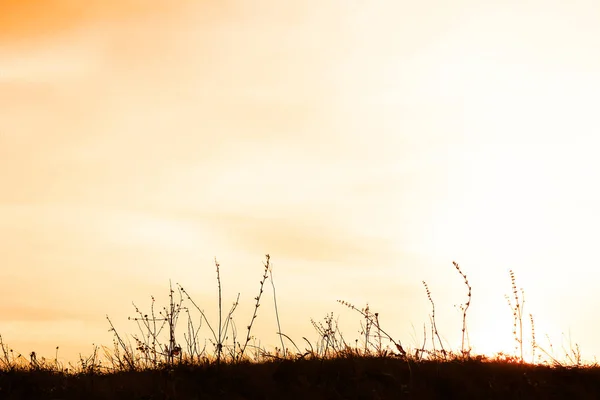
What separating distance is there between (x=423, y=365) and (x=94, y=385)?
12.5 feet

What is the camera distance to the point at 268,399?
7379 millimetres

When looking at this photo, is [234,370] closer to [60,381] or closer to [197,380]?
[197,380]

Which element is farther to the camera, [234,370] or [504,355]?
[504,355]

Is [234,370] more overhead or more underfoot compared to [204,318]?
more underfoot

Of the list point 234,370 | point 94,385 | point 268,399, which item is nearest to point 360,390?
point 268,399

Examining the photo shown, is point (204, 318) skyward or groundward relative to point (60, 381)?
skyward

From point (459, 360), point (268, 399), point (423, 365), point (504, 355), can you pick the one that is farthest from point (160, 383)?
point (504, 355)

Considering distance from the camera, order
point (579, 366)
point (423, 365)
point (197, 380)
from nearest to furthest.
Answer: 1. point (197, 380)
2. point (423, 365)
3. point (579, 366)

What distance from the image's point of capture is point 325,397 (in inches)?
292

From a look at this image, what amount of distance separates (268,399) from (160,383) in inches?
49.0

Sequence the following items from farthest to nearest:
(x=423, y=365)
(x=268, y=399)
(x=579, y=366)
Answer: (x=579, y=366) < (x=423, y=365) < (x=268, y=399)

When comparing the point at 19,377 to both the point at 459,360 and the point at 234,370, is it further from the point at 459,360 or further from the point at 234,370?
the point at 459,360

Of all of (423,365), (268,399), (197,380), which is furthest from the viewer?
(423,365)

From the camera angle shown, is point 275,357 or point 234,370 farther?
point 275,357
